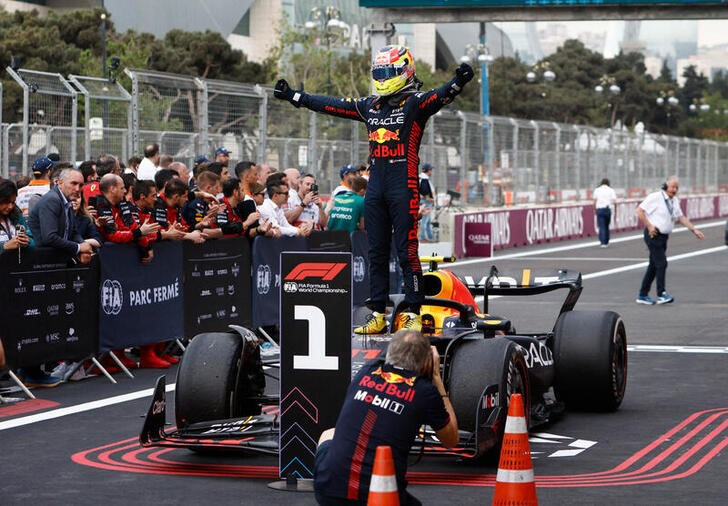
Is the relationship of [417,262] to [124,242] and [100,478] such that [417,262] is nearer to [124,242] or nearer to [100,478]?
[100,478]

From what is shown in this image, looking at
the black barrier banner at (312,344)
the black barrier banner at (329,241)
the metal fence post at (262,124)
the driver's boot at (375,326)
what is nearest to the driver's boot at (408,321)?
the driver's boot at (375,326)

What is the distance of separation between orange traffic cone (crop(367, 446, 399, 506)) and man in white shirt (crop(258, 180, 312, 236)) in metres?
10.3

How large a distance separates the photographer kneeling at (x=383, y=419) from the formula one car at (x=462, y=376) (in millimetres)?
1066

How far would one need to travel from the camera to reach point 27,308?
11969 mm

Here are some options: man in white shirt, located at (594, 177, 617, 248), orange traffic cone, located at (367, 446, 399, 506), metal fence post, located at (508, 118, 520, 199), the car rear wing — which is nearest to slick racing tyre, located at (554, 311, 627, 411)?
the car rear wing

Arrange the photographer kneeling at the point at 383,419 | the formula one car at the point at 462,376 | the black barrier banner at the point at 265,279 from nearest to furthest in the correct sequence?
the photographer kneeling at the point at 383,419 < the formula one car at the point at 462,376 < the black barrier banner at the point at 265,279

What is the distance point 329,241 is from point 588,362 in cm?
746

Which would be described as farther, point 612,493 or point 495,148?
point 495,148

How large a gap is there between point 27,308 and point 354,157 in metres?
15.2

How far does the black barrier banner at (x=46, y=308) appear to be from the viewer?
38.7 ft

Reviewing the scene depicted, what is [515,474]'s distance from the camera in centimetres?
688

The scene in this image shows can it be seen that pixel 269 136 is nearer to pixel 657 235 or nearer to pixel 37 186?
pixel 657 235

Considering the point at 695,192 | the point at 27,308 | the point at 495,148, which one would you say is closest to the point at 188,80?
the point at 27,308

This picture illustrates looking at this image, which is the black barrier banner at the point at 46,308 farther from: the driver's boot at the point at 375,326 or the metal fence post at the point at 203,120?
the metal fence post at the point at 203,120
